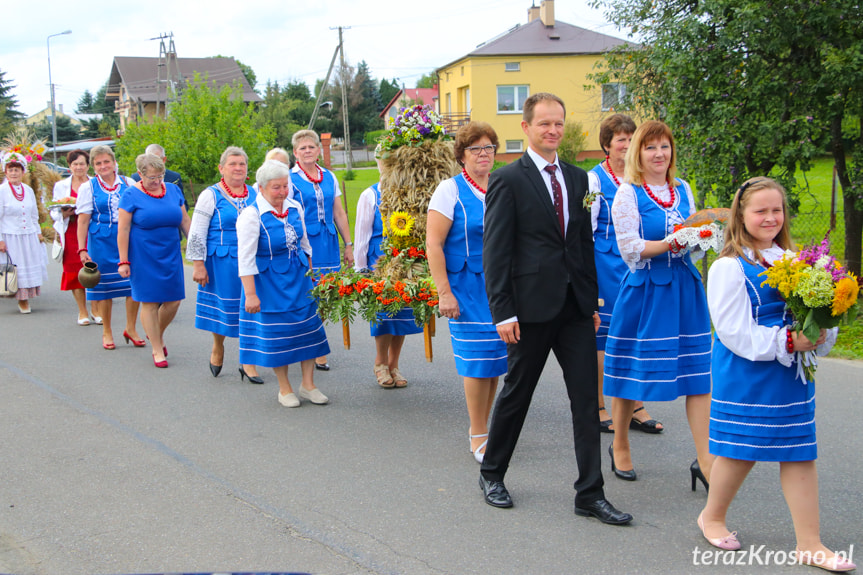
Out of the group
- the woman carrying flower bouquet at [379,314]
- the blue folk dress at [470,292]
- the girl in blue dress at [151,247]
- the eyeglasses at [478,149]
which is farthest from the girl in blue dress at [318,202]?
the eyeglasses at [478,149]

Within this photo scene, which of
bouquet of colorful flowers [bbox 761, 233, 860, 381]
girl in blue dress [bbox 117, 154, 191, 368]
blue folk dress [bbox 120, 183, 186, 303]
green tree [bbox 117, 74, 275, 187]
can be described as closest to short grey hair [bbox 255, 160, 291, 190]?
girl in blue dress [bbox 117, 154, 191, 368]

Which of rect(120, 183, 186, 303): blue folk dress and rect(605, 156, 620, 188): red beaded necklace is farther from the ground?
rect(605, 156, 620, 188): red beaded necklace

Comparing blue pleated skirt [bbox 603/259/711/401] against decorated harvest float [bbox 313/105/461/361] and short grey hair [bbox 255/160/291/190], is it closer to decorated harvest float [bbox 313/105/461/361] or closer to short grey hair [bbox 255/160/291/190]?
decorated harvest float [bbox 313/105/461/361]

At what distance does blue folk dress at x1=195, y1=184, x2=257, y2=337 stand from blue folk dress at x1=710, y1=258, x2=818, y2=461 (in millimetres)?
5023

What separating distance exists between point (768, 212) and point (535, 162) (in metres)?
1.18

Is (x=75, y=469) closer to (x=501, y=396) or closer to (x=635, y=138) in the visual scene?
(x=501, y=396)

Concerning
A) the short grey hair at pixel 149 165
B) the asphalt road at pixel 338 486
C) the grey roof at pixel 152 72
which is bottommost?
the asphalt road at pixel 338 486

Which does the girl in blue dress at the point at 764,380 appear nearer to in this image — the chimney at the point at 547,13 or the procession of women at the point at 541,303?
the procession of women at the point at 541,303

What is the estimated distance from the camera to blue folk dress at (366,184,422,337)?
6965 millimetres

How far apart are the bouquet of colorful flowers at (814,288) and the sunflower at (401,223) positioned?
330 centimetres

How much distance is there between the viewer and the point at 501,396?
446cm

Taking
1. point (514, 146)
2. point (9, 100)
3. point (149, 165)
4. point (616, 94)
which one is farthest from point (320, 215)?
point (9, 100)

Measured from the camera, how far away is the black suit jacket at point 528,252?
4238 millimetres

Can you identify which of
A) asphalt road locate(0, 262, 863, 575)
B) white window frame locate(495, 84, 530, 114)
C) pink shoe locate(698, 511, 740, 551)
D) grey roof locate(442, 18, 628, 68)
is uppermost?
grey roof locate(442, 18, 628, 68)
